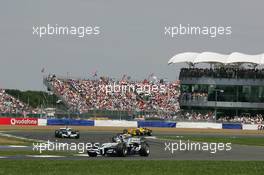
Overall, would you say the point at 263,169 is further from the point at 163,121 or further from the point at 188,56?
the point at 188,56

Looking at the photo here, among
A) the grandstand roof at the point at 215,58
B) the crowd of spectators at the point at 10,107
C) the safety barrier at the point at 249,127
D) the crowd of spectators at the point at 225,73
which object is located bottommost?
the safety barrier at the point at 249,127

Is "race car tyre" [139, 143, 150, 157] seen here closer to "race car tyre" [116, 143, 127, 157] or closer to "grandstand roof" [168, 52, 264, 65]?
"race car tyre" [116, 143, 127, 157]

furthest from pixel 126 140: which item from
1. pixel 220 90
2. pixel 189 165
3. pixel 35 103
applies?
pixel 35 103

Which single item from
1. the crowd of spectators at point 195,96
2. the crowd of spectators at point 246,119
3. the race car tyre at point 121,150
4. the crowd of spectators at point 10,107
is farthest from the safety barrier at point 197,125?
the race car tyre at point 121,150

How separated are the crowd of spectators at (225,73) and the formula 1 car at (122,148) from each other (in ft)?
220

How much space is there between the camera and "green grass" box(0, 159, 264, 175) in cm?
2347

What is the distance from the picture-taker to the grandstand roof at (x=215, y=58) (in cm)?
9775

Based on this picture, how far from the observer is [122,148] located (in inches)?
1331

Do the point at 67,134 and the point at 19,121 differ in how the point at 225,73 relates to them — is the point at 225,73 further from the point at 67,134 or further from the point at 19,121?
the point at 67,134

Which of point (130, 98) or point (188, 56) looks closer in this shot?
point (130, 98)

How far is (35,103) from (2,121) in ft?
147

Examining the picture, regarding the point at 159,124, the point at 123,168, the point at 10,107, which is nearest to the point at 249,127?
the point at 159,124

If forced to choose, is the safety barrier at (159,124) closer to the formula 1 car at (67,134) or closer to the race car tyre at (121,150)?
the formula 1 car at (67,134)

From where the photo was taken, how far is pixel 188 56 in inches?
4003
